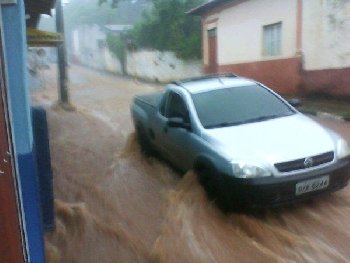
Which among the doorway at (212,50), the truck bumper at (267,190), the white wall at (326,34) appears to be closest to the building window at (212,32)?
the doorway at (212,50)

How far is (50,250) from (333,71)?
9412 millimetres

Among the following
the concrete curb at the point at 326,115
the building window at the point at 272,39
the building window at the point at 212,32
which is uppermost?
the building window at the point at 212,32

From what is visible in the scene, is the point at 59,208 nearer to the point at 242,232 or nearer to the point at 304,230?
the point at 242,232

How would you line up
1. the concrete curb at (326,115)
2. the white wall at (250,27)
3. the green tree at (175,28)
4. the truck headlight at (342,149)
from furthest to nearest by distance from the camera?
the green tree at (175,28) → the white wall at (250,27) → the concrete curb at (326,115) → the truck headlight at (342,149)

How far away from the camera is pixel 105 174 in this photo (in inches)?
299

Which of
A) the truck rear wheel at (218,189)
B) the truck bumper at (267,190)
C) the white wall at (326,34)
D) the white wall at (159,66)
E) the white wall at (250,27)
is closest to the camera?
the truck bumper at (267,190)

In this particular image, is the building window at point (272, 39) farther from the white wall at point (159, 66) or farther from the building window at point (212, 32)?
the white wall at point (159, 66)

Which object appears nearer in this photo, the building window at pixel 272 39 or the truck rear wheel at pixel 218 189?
the truck rear wheel at pixel 218 189

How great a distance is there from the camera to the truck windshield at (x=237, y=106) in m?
5.56

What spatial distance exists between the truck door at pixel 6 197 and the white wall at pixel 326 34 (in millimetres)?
9998

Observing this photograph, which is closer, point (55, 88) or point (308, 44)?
point (308, 44)

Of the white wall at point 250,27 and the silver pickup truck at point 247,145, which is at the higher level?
the white wall at point 250,27

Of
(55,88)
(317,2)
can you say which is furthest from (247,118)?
(55,88)

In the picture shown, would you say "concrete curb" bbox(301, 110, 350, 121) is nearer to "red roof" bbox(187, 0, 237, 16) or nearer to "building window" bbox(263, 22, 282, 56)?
"building window" bbox(263, 22, 282, 56)
